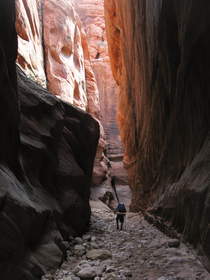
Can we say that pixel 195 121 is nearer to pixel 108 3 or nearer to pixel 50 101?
pixel 50 101

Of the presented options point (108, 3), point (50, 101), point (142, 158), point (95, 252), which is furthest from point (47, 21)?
point (95, 252)

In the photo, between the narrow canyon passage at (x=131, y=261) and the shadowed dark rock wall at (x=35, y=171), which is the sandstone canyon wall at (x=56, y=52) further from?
the narrow canyon passage at (x=131, y=261)

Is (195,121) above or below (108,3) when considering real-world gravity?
below

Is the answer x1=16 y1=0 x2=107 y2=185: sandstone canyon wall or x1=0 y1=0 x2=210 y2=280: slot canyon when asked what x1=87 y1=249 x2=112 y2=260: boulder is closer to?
x1=0 y1=0 x2=210 y2=280: slot canyon

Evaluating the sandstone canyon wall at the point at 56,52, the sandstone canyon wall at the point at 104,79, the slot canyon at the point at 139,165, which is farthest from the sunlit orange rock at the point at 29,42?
the sandstone canyon wall at the point at 104,79

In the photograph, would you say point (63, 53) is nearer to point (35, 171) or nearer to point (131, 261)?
point (35, 171)

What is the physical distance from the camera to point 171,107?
40.4 feet

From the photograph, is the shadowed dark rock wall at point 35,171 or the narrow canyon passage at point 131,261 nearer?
the shadowed dark rock wall at point 35,171

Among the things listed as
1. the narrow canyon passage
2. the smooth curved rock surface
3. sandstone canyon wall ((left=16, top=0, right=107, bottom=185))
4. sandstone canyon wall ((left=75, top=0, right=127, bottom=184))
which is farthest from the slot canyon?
sandstone canyon wall ((left=75, top=0, right=127, bottom=184))

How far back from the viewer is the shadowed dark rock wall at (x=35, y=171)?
5.66 metres

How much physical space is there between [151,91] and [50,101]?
21.1 ft

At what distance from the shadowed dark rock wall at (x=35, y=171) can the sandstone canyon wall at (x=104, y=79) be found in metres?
24.3

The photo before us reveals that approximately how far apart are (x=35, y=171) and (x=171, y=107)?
6.09 metres

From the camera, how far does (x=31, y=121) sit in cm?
986
